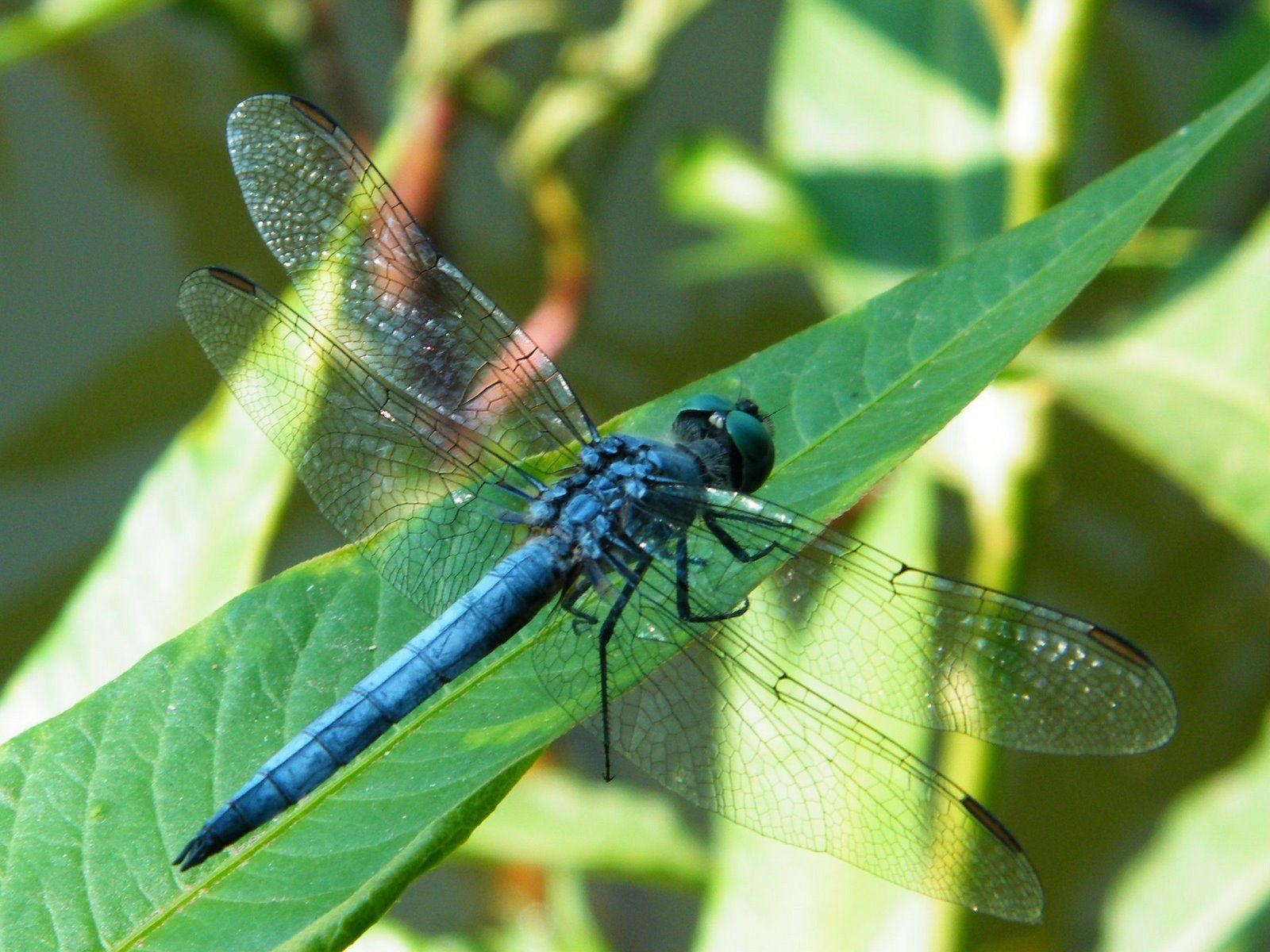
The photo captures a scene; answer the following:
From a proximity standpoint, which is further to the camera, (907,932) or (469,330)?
(907,932)

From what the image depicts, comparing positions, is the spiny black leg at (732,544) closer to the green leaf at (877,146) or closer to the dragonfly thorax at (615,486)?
the dragonfly thorax at (615,486)

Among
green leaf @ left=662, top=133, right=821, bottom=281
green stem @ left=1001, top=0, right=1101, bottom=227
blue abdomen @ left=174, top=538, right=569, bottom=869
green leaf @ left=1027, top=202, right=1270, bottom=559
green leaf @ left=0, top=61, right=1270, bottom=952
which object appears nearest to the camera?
green leaf @ left=0, top=61, right=1270, bottom=952

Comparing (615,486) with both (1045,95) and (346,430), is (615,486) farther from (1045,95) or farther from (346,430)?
(1045,95)

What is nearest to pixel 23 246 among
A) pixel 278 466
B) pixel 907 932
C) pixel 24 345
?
pixel 24 345

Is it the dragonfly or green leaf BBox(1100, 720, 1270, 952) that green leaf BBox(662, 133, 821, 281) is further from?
green leaf BBox(1100, 720, 1270, 952)

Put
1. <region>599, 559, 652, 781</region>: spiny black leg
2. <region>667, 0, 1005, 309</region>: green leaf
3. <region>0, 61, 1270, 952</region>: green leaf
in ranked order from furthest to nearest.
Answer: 1. <region>667, 0, 1005, 309</region>: green leaf
2. <region>599, 559, 652, 781</region>: spiny black leg
3. <region>0, 61, 1270, 952</region>: green leaf

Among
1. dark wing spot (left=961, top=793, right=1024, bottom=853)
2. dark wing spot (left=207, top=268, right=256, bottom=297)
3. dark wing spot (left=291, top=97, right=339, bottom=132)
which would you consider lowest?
dark wing spot (left=961, top=793, right=1024, bottom=853)

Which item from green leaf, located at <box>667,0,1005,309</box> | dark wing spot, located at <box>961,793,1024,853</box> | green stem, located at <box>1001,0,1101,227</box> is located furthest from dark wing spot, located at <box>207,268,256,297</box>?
green leaf, located at <box>667,0,1005,309</box>

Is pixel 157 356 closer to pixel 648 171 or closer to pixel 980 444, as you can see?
pixel 648 171
